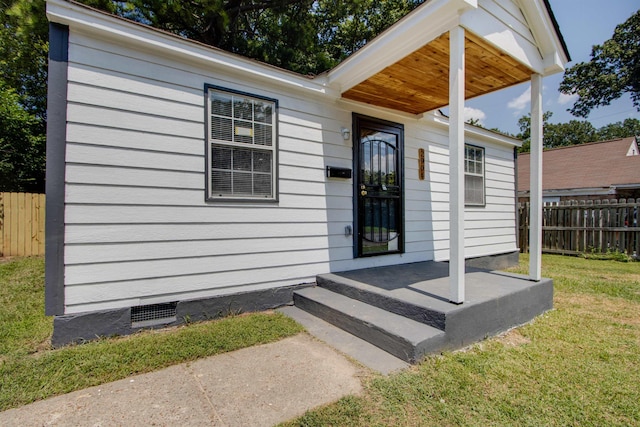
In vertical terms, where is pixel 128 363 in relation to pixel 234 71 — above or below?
below

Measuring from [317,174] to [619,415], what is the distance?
132 inches

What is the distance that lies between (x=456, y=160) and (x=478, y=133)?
4.15 m

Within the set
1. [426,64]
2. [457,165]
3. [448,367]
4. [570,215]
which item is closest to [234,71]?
[426,64]

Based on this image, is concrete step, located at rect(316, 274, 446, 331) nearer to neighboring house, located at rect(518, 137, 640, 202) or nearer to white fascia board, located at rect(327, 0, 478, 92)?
white fascia board, located at rect(327, 0, 478, 92)

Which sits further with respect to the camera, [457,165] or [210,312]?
[210,312]

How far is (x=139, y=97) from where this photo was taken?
2.91 m

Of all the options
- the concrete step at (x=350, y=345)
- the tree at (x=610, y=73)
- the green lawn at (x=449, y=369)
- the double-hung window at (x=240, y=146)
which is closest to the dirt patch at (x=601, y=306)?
the green lawn at (x=449, y=369)

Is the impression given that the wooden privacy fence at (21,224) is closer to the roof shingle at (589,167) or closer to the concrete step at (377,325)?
the concrete step at (377,325)

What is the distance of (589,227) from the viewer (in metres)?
7.62

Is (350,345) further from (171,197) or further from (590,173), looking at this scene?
(590,173)

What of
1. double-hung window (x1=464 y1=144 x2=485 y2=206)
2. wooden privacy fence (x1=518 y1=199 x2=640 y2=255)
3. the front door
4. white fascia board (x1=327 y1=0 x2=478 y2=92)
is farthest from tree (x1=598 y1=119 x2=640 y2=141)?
white fascia board (x1=327 y1=0 x2=478 y2=92)

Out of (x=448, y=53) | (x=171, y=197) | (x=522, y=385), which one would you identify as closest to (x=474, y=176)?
(x=448, y=53)

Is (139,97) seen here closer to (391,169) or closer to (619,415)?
(391,169)

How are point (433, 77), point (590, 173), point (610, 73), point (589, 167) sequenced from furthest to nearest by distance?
point (610, 73) → point (589, 167) → point (590, 173) → point (433, 77)
